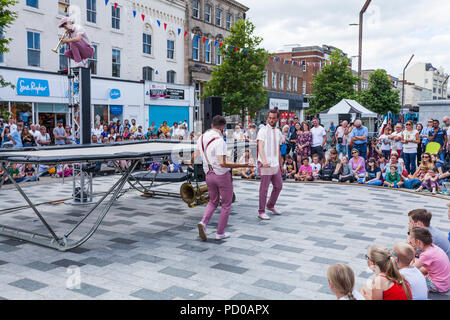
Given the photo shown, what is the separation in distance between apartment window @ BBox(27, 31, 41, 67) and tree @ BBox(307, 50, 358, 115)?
85.7 ft

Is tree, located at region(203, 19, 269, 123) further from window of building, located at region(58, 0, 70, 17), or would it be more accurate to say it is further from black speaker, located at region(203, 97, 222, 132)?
black speaker, located at region(203, 97, 222, 132)

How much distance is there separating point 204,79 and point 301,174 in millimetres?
20493

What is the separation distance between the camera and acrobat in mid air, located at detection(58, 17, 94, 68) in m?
8.35

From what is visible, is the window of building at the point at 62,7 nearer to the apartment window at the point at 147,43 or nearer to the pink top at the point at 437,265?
the apartment window at the point at 147,43

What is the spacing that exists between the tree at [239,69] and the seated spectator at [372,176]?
16353mm

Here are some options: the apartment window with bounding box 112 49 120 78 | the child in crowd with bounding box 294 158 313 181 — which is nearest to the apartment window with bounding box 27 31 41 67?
the apartment window with bounding box 112 49 120 78

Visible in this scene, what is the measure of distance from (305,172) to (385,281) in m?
9.50

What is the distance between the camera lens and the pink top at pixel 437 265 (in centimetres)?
402

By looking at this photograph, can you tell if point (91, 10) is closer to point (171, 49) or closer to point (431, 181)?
point (171, 49)

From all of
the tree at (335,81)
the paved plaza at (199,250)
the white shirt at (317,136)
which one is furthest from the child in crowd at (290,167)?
the tree at (335,81)

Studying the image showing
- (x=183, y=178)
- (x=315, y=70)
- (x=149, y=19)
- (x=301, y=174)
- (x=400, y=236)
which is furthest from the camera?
(x=315, y=70)

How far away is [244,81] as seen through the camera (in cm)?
2814
